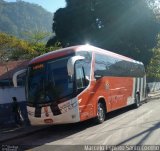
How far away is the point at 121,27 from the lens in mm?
39406

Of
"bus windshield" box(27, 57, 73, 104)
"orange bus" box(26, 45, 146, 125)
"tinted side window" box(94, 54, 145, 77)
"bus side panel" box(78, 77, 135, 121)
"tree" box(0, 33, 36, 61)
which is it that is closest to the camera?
"orange bus" box(26, 45, 146, 125)

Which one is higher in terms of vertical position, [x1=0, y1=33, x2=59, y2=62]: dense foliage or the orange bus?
[x1=0, y1=33, x2=59, y2=62]: dense foliage

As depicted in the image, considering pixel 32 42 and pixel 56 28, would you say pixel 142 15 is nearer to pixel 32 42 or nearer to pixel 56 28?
pixel 56 28

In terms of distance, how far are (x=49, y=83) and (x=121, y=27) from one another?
26466 mm

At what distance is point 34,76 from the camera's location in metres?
14.8

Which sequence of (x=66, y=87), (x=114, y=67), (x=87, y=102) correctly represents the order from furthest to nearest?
(x=114, y=67), (x=87, y=102), (x=66, y=87)

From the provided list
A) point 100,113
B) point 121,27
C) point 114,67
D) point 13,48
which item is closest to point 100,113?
point 100,113

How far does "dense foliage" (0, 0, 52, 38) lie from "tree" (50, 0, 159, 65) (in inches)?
3136

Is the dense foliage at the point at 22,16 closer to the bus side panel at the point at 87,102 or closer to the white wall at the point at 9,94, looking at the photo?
the white wall at the point at 9,94

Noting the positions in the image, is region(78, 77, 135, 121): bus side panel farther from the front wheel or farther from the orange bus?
the front wheel

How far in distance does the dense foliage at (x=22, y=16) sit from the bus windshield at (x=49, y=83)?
4135 inches

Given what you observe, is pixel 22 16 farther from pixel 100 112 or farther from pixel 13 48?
pixel 100 112

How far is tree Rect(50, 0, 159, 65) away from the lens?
129 feet

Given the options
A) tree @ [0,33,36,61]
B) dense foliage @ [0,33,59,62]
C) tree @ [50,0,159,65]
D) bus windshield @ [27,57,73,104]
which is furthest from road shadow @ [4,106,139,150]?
tree @ [0,33,36,61]
